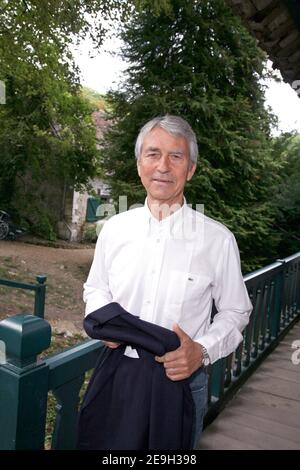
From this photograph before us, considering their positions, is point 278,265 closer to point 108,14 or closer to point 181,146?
point 181,146

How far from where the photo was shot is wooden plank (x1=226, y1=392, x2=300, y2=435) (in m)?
3.08

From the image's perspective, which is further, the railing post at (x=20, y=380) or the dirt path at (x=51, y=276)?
the dirt path at (x=51, y=276)

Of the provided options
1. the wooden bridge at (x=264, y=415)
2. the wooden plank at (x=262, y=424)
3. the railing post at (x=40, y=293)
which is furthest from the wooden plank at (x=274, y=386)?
the railing post at (x=40, y=293)

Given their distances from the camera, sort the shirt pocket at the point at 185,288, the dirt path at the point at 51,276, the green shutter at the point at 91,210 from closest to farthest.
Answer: the shirt pocket at the point at 185,288 < the dirt path at the point at 51,276 < the green shutter at the point at 91,210

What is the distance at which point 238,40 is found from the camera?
10250 millimetres

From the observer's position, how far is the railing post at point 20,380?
3.93 ft

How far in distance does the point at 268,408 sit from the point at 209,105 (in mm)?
7929

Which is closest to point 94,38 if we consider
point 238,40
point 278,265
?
point 238,40

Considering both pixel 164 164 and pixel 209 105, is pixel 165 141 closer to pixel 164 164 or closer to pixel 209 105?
pixel 164 164

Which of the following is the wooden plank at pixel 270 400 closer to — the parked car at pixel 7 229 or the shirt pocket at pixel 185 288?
the shirt pocket at pixel 185 288

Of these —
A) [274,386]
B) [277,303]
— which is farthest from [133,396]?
[277,303]

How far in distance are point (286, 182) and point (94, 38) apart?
19.9 feet

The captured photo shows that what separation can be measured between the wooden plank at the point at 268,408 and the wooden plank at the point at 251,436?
24 centimetres

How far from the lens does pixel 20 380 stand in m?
1.20
